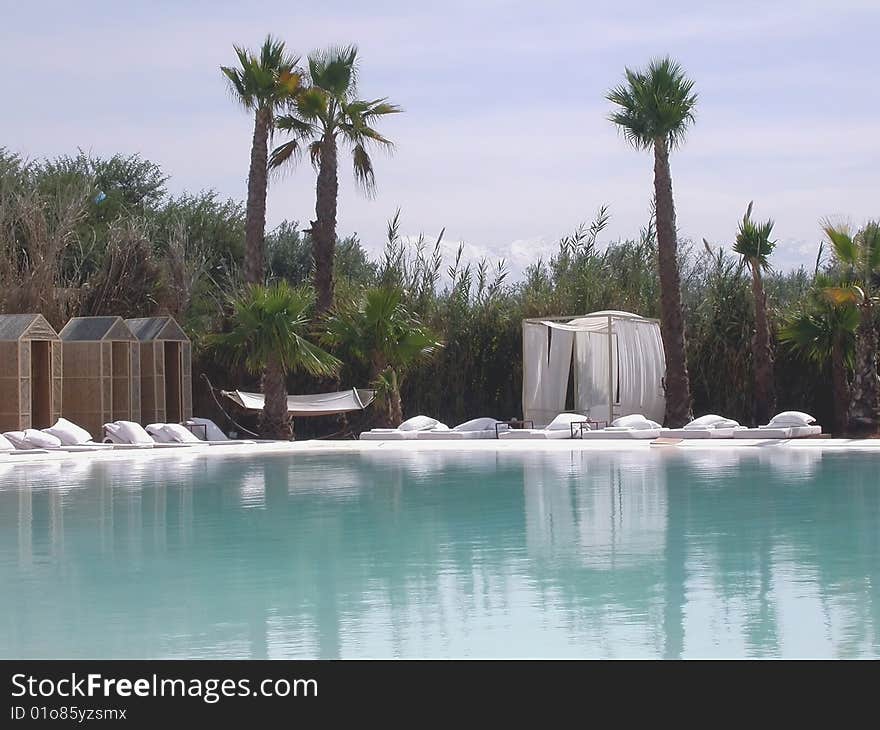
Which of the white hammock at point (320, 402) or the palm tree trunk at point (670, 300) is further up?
the palm tree trunk at point (670, 300)

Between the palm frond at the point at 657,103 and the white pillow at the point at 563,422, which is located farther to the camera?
the palm frond at the point at 657,103

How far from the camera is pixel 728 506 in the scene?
38.5 feet

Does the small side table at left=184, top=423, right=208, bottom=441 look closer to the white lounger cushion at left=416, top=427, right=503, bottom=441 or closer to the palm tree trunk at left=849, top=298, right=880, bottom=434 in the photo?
the white lounger cushion at left=416, top=427, right=503, bottom=441

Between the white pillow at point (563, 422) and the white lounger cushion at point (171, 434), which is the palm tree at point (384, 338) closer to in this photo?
the white pillow at point (563, 422)

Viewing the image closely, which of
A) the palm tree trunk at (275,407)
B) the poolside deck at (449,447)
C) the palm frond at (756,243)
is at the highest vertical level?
the palm frond at (756,243)

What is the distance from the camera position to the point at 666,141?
22172 millimetres

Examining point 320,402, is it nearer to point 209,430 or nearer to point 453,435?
point 209,430

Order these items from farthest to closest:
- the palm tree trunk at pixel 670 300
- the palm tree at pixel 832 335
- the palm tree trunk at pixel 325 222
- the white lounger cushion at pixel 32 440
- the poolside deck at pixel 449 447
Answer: the palm tree trunk at pixel 325 222
the palm tree trunk at pixel 670 300
the palm tree at pixel 832 335
the white lounger cushion at pixel 32 440
the poolside deck at pixel 449 447

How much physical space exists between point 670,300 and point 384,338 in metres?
4.93

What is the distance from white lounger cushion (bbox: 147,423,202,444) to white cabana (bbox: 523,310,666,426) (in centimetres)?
554

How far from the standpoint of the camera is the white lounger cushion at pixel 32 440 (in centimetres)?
1894

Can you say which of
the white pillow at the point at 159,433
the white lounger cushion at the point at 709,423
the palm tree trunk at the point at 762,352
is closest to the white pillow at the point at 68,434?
the white pillow at the point at 159,433

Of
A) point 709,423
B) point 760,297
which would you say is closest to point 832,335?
point 760,297

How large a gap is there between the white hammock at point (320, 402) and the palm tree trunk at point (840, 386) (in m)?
7.59
